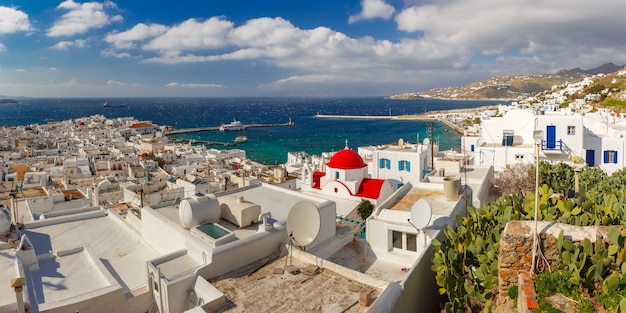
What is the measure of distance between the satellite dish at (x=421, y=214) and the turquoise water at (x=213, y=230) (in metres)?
6.01

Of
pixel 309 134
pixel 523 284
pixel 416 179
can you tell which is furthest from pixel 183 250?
pixel 309 134

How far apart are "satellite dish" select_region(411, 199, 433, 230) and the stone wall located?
16.9 feet

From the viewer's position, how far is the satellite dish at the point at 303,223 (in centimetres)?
1221

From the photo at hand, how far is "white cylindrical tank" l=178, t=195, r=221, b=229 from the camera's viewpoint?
12.7 meters

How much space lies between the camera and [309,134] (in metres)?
126

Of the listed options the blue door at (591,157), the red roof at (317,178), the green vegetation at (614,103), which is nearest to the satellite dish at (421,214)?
the red roof at (317,178)

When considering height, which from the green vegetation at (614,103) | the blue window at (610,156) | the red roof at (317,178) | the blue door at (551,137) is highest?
the green vegetation at (614,103)

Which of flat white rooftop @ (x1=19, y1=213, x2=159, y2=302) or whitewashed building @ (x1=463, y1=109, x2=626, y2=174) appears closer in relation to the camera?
flat white rooftop @ (x1=19, y1=213, x2=159, y2=302)

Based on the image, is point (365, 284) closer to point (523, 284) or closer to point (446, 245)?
point (446, 245)

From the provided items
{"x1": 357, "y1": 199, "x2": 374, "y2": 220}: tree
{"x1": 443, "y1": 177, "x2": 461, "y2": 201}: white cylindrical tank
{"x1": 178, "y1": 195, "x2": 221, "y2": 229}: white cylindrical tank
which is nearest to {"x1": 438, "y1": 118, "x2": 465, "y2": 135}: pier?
{"x1": 357, "y1": 199, "x2": 374, "y2": 220}: tree

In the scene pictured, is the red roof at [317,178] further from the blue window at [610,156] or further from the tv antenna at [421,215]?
the blue window at [610,156]

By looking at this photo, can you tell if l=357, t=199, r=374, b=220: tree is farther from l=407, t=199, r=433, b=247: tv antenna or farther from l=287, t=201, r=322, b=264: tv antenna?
l=287, t=201, r=322, b=264: tv antenna

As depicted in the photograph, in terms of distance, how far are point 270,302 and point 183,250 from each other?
3620mm

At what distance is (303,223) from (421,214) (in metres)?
3.88
